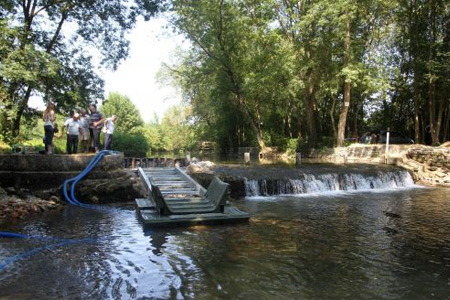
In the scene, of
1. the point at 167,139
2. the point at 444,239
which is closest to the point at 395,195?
the point at 444,239

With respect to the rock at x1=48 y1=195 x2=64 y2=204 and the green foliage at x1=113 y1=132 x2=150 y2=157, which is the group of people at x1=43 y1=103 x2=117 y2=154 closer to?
the rock at x1=48 y1=195 x2=64 y2=204

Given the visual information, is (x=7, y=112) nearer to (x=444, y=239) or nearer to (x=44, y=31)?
(x=44, y=31)

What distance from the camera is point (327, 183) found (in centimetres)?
1781

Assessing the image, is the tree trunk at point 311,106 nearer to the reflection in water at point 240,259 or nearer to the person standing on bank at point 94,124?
the person standing on bank at point 94,124

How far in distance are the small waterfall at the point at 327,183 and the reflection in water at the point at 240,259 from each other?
4.72 meters

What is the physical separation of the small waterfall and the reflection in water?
4.72m

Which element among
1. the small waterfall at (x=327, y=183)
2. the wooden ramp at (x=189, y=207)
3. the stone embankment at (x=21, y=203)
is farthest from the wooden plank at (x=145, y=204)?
the small waterfall at (x=327, y=183)

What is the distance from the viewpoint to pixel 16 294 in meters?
5.28

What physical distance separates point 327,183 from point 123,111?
64515mm

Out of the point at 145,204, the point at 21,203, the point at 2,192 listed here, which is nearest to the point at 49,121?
the point at 2,192

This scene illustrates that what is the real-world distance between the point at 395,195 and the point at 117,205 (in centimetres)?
1122

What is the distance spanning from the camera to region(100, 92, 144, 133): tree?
75062 mm

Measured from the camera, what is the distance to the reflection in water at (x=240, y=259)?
18.3 feet

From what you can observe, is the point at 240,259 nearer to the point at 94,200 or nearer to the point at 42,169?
the point at 94,200
